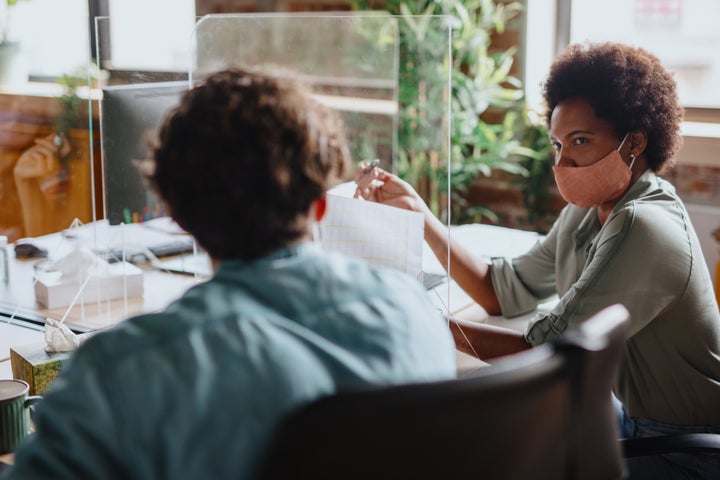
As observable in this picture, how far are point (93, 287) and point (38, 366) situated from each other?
0.51 metres

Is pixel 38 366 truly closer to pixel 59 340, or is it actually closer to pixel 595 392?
pixel 59 340

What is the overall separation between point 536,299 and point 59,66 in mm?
3201

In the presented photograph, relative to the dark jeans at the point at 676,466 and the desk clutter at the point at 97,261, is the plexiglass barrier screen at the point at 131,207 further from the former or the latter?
the dark jeans at the point at 676,466

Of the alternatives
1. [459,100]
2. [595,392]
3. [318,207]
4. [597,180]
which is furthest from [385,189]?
[459,100]

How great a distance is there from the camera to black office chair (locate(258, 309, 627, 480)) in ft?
1.97

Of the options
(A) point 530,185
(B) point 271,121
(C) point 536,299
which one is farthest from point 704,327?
(A) point 530,185

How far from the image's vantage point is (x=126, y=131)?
1809 mm

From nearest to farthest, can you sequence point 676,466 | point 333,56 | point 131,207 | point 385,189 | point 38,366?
point 38,366 < point 676,466 < point 385,189 < point 131,207 < point 333,56

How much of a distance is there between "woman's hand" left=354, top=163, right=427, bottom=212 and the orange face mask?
287 mm

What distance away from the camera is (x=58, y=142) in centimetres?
205

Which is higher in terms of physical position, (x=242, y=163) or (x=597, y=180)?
(x=242, y=163)

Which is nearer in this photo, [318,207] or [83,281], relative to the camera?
[318,207]

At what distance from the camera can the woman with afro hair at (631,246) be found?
58.6 inches

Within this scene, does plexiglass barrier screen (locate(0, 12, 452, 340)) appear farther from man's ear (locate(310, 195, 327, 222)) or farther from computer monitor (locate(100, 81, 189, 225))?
man's ear (locate(310, 195, 327, 222))
